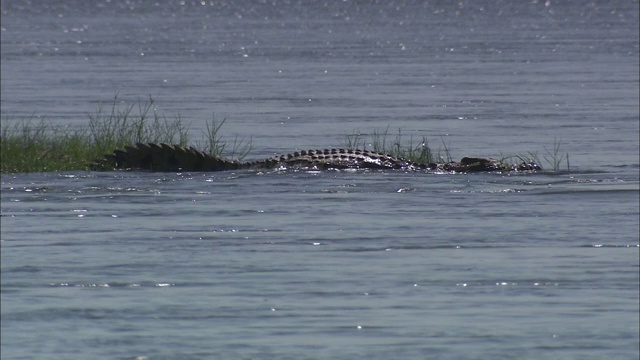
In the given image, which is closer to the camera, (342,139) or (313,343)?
(313,343)

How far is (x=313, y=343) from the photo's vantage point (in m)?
10.6

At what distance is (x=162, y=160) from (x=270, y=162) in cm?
132

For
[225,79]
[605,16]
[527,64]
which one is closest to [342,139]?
[225,79]

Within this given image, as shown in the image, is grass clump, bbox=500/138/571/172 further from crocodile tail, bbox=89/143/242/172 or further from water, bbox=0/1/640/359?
crocodile tail, bbox=89/143/242/172

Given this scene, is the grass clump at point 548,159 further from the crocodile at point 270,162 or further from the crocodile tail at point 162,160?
the crocodile tail at point 162,160

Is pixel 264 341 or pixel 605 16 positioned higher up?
pixel 605 16

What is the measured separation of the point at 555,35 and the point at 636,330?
8222 cm

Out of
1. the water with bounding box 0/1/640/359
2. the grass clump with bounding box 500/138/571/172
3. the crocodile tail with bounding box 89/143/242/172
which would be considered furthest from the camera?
the grass clump with bounding box 500/138/571/172

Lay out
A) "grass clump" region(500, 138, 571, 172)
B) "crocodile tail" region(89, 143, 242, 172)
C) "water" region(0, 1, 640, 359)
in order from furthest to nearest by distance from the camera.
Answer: "grass clump" region(500, 138, 571, 172), "crocodile tail" region(89, 143, 242, 172), "water" region(0, 1, 640, 359)

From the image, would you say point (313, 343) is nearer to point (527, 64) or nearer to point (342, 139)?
point (342, 139)

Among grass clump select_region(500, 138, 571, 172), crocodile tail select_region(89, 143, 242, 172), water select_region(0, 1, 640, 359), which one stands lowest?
water select_region(0, 1, 640, 359)

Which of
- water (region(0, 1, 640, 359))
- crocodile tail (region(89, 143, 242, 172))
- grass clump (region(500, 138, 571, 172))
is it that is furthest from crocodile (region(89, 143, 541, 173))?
grass clump (region(500, 138, 571, 172))

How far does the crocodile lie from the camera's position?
21391 mm

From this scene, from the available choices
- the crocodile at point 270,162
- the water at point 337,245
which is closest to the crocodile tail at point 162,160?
the crocodile at point 270,162
